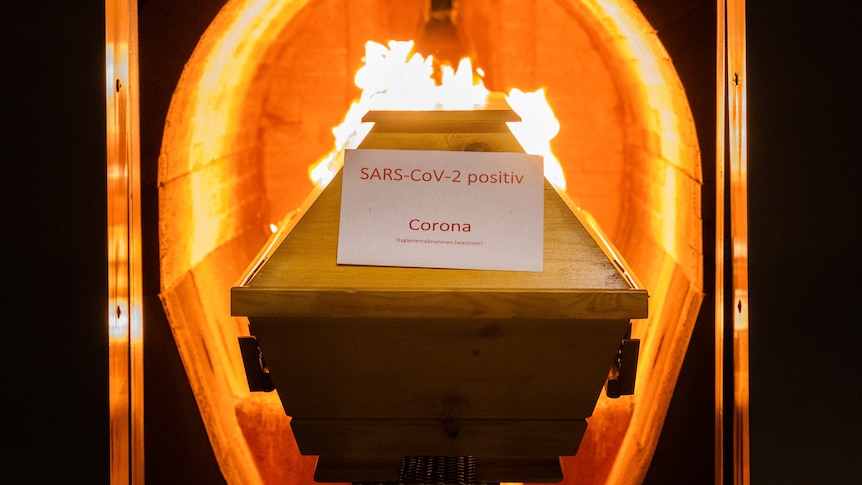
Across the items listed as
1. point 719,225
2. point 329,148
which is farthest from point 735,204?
point 329,148

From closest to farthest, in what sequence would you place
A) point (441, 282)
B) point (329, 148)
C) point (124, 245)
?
point (441, 282)
point (124, 245)
point (329, 148)

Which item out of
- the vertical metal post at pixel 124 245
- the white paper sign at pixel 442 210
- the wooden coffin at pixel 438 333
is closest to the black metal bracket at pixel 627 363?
the wooden coffin at pixel 438 333

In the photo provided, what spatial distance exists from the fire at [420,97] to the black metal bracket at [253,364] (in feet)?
0.88

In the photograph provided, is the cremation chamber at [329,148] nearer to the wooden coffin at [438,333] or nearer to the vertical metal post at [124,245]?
the vertical metal post at [124,245]

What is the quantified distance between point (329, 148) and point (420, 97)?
0.83m

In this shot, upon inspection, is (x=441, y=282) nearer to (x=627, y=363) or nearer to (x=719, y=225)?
(x=627, y=363)

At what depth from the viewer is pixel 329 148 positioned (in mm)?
2057

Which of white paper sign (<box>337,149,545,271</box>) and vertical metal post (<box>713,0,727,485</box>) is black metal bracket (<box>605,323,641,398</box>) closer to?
white paper sign (<box>337,149,545,271</box>)

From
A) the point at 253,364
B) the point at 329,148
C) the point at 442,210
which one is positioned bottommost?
the point at 253,364

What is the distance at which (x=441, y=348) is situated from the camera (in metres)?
0.98

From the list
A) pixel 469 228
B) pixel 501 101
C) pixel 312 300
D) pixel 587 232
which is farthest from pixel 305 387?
pixel 501 101

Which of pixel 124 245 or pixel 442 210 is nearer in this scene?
pixel 442 210

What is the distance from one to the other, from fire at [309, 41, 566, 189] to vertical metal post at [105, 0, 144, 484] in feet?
1.18

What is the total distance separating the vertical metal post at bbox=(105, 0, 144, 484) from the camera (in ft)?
3.88
